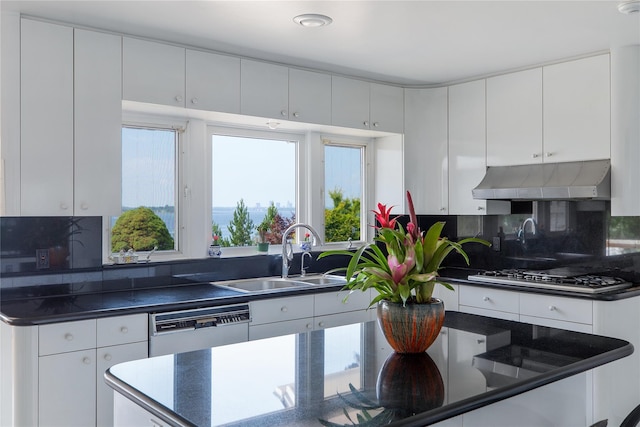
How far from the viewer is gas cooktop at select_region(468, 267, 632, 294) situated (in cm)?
354

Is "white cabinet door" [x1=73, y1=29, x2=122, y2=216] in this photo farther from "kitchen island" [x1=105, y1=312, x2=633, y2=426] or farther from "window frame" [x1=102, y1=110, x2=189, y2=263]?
"kitchen island" [x1=105, y1=312, x2=633, y2=426]

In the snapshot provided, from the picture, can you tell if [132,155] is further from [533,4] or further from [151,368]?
[533,4]

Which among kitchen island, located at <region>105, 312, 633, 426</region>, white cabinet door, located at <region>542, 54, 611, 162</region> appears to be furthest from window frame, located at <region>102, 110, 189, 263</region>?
white cabinet door, located at <region>542, 54, 611, 162</region>

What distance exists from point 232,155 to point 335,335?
2.25 m

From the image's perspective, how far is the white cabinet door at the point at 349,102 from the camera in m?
4.26

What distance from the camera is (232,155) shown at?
4.23 metres

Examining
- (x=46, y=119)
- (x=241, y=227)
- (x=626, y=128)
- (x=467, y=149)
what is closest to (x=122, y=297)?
(x=46, y=119)

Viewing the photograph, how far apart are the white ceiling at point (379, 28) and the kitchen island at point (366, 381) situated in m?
1.63

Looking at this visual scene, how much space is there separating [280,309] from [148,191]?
3.91 ft

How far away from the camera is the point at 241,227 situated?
4.24 metres

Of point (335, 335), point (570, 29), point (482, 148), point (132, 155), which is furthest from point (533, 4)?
point (132, 155)

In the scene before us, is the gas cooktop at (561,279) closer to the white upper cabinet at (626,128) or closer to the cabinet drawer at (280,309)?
the white upper cabinet at (626,128)

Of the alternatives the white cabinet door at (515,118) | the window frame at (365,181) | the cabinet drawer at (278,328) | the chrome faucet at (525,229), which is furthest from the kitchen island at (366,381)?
the window frame at (365,181)

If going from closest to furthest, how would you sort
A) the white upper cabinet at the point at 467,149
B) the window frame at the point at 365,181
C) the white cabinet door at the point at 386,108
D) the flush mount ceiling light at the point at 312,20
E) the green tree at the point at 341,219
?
the flush mount ceiling light at the point at 312,20 → the white upper cabinet at the point at 467,149 → the white cabinet door at the point at 386,108 → the green tree at the point at 341,219 → the window frame at the point at 365,181
